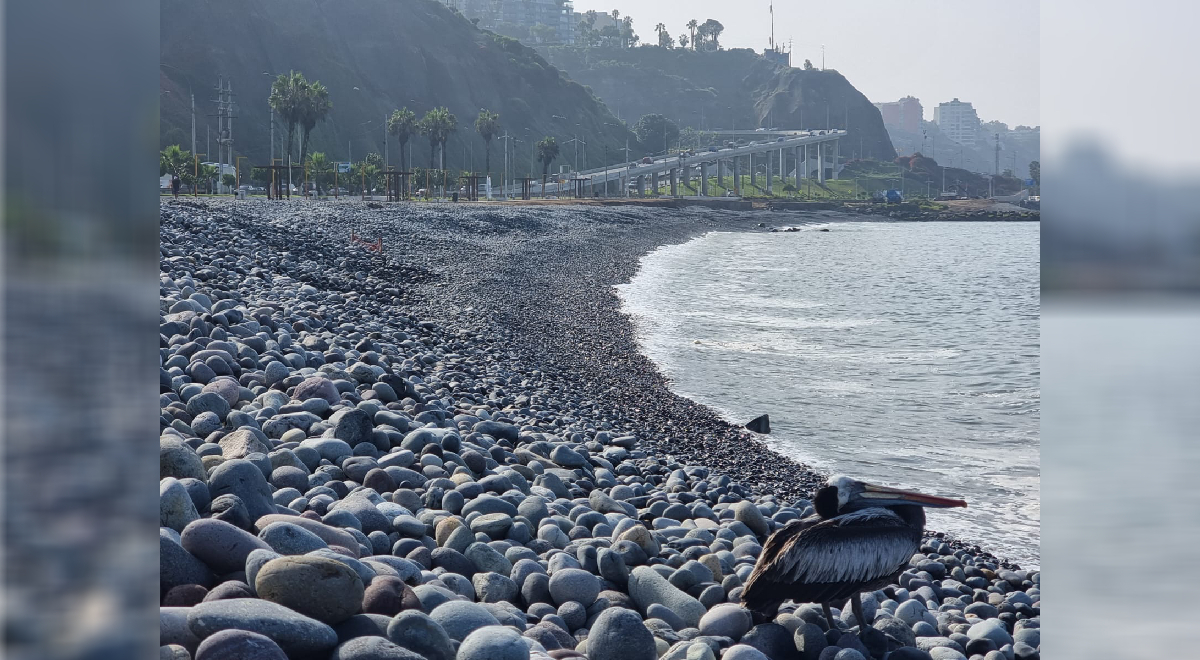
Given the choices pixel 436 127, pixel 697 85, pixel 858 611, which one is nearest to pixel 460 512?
pixel 858 611

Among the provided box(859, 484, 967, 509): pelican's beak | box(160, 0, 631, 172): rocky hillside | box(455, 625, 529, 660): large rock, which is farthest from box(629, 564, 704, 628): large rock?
box(160, 0, 631, 172): rocky hillside

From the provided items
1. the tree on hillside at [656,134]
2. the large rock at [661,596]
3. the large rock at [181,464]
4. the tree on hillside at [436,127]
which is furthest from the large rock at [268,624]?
the tree on hillside at [656,134]

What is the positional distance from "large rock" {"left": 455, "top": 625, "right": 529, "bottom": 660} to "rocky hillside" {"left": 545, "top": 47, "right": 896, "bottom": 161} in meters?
154

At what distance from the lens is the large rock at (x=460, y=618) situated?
8.95ft

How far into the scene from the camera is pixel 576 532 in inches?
183

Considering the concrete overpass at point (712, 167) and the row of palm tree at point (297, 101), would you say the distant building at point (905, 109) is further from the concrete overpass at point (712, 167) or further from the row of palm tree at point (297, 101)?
the concrete overpass at point (712, 167)

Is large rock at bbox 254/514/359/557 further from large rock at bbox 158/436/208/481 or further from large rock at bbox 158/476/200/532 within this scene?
large rock at bbox 158/436/208/481

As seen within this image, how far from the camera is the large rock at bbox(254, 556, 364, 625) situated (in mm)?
2424

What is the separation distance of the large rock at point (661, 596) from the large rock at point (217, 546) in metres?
1.65

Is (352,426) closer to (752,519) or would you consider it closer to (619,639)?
(752,519)

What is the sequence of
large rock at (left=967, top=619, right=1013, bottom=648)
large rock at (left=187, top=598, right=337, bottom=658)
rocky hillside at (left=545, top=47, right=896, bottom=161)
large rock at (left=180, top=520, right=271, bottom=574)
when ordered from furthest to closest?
rocky hillside at (left=545, top=47, right=896, bottom=161) → large rock at (left=967, top=619, right=1013, bottom=648) → large rock at (left=180, top=520, right=271, bottom=574) → large rock at (left=187, top=598, right=337, bottom=658)
